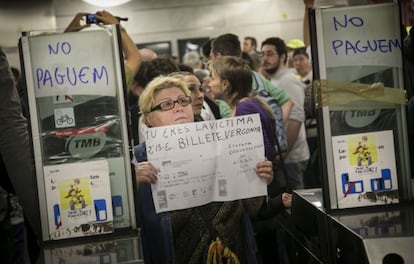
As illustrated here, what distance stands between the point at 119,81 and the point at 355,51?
29.3 inches

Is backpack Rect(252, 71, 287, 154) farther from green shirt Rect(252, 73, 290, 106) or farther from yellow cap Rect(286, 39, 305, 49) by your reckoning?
yellow cap Rect(286, 39, 305, 49)

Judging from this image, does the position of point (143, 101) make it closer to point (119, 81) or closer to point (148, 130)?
point (148, 130)

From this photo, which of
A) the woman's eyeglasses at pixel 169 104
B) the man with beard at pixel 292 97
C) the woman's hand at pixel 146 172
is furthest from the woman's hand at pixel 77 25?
the man with beard at pixel 292 97

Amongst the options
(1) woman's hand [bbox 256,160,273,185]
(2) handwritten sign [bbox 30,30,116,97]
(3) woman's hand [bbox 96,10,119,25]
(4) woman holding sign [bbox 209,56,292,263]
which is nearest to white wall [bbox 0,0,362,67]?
(3) woman's hand [bbox 96,10,119,25]

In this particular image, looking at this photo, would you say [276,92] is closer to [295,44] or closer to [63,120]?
[295,44]

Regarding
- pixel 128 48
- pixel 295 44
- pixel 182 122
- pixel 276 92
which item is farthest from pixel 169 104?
pixel 295 44

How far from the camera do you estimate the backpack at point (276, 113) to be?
2188 mm

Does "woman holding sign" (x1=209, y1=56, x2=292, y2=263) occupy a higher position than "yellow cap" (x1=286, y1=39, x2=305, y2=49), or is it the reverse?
"yellow cap" (x1=286, y1=39, x2=305, y2=49)

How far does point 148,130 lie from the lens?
6.19 feet

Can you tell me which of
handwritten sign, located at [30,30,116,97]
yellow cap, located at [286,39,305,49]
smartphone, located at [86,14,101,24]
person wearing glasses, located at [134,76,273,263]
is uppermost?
smartphone, located at [86,14,101,24]

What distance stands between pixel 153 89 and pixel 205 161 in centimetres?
32

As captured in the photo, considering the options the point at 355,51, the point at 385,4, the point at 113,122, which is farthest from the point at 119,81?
the point at 385,4

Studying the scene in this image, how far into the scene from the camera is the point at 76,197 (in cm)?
172

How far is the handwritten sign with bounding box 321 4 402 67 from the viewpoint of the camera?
1703mm
